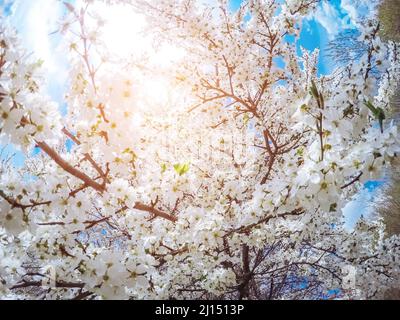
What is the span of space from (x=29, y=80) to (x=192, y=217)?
102 inches

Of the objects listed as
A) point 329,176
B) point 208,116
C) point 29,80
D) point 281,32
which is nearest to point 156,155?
point 208,116

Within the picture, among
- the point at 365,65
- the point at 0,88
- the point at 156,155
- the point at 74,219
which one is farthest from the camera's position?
the point at 156,155

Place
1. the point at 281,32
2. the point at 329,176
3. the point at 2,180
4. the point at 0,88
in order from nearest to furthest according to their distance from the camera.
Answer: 1. the point at 0,88
2. the point at 329,176
3. the point at 2,180
4. the point at 281,32

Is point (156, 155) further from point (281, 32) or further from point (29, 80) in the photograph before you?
point (29, 80)

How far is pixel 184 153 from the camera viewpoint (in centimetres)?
702

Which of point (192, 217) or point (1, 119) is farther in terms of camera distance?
point (192, 217)

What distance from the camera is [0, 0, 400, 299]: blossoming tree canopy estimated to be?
6.72 ft

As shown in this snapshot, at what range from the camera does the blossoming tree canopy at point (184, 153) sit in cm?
205

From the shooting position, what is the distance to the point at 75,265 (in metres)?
2.96

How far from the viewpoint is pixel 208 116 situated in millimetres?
5984

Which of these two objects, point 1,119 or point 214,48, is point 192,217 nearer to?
point 1,119
